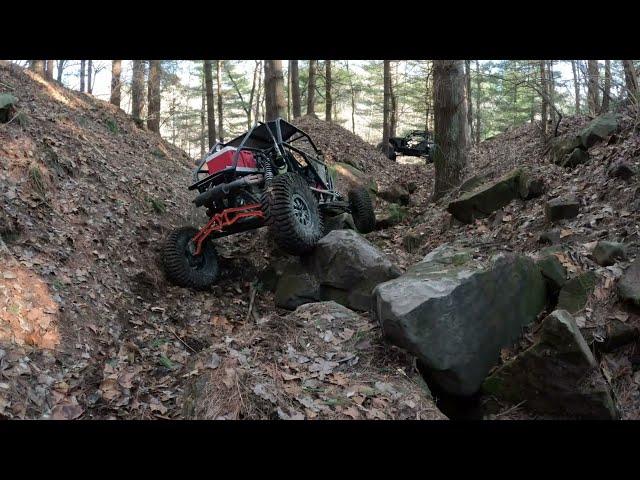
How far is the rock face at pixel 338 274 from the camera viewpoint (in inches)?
246

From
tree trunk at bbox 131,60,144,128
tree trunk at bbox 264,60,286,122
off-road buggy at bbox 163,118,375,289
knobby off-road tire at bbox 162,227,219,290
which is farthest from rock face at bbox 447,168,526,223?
tree trunk at bbox 131,60,144,128

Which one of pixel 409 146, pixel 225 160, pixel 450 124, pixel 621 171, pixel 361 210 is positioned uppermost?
pixel 409 146

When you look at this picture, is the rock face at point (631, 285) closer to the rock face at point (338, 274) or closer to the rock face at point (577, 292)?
the rock face at point (577, 292)

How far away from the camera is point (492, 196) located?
7.29m

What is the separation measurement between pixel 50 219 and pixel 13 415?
3423 mm

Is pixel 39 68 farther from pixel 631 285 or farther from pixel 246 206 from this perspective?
pixel 631 285

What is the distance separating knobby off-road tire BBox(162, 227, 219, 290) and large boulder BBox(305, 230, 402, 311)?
5.42ft

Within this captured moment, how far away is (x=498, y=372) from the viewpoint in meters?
4.10

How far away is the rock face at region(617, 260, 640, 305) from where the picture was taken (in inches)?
158

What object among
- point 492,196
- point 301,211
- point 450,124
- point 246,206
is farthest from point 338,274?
point 450,124

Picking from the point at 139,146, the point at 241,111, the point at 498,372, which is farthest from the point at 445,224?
the point at 241,111

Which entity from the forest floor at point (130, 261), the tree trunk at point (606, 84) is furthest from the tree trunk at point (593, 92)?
the forest floor at point (130, 261)

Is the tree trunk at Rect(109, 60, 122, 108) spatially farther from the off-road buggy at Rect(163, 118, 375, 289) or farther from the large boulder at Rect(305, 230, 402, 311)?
the large boulder at Rect(305, 230, 402, 311)

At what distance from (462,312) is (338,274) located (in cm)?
246
